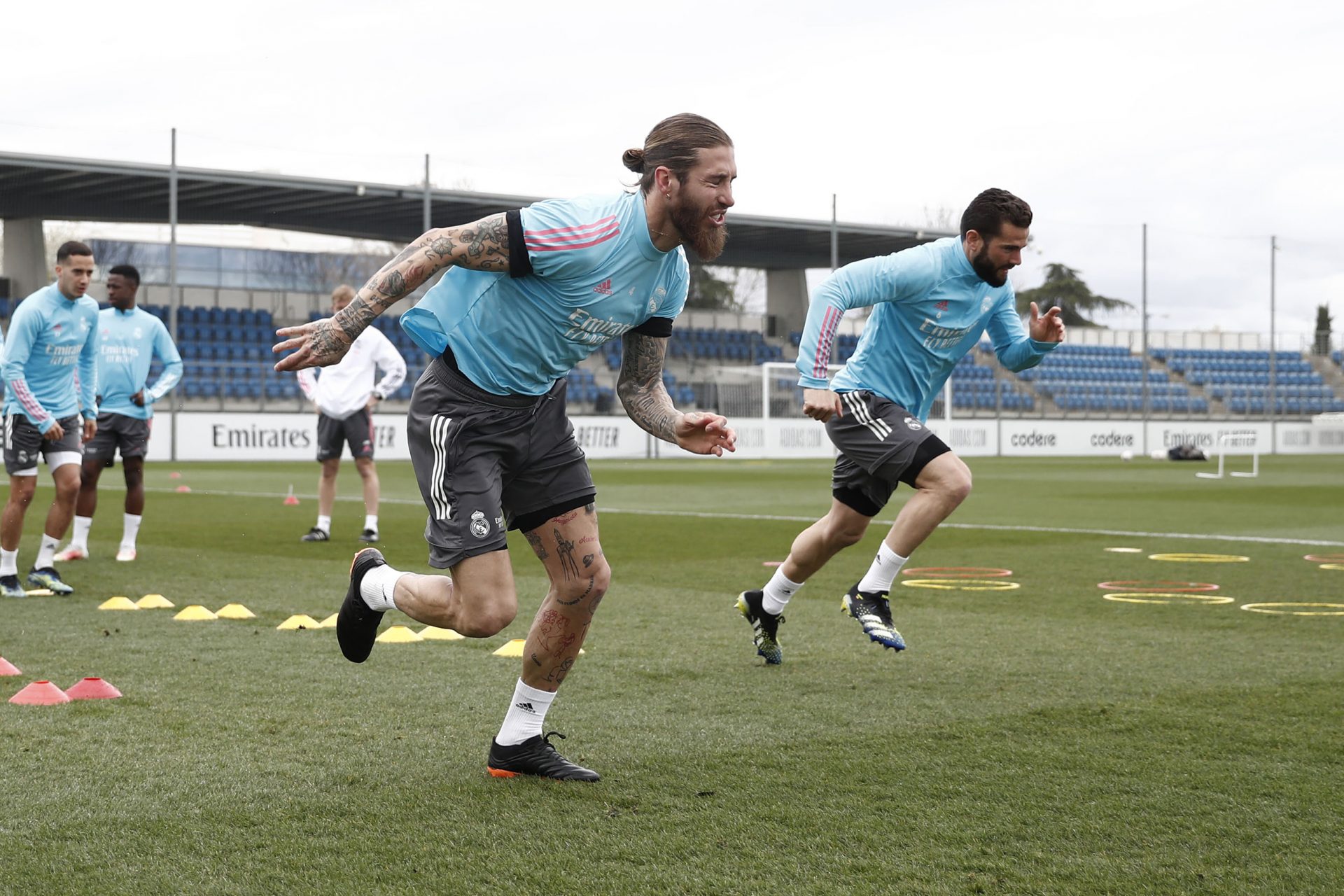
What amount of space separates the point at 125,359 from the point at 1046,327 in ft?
22.2

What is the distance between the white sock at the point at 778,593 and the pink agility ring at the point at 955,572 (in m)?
3.32

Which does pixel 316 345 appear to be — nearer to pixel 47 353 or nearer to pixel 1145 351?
pixel 47 353

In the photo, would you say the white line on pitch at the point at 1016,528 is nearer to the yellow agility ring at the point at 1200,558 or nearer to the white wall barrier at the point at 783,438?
the yellow agility ring at the point at 1200,558

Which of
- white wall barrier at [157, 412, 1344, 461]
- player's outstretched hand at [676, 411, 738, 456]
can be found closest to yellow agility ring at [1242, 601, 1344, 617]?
player's outstretched hand at [676, 411, 738, 456]

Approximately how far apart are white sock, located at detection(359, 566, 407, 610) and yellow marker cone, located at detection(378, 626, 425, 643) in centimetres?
216

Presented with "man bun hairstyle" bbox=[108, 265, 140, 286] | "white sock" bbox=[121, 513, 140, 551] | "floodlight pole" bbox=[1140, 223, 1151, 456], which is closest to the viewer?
"man bun hairstyle" bbox=[108, 265, 140, 286]

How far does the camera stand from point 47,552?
888 cm

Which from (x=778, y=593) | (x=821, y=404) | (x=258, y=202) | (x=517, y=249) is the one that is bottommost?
(x=778, y=593)

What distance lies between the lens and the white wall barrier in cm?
3244

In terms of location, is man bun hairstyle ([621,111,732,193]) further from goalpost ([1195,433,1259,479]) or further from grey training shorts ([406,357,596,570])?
goalpost ([1195,433,1259,479])

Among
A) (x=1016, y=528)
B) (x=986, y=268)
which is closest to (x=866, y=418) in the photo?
(x=986, y=268)

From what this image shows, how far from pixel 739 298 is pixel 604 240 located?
5575cm

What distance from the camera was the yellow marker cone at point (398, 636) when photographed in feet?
21.2

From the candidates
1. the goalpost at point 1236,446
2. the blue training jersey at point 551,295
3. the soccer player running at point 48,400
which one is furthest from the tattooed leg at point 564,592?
the goalpost at point 1236,446
